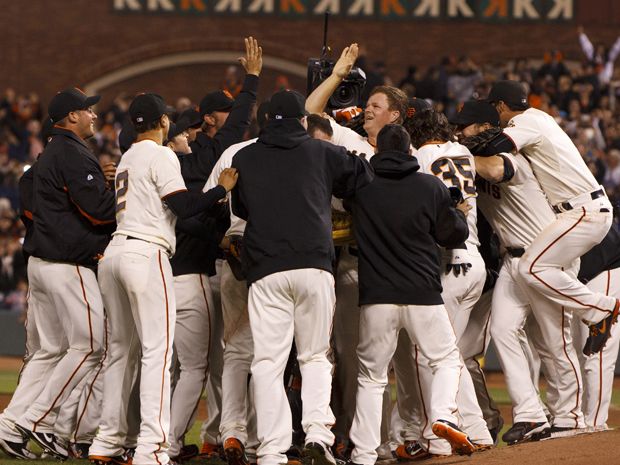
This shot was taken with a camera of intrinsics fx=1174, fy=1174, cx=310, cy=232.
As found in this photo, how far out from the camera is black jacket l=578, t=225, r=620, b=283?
8906 mm

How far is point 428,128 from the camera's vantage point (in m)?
8.00

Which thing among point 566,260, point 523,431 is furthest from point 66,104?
point 523,431

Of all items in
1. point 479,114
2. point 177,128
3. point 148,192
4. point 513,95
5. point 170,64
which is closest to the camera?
point 148,192

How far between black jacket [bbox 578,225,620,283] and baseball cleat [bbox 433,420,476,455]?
7.91ft

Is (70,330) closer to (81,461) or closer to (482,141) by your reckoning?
(81,461)

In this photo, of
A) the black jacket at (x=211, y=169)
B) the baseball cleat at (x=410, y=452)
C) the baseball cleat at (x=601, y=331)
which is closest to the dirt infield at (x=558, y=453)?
the baseball cleat at (x=410, y=452)

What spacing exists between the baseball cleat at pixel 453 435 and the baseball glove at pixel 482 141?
198cm

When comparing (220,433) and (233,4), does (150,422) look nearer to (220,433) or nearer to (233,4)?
(220,433)

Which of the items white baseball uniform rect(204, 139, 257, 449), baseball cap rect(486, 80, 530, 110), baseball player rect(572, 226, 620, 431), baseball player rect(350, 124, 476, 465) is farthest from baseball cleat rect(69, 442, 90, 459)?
baseball cap rect(486, 80, 530, 110)

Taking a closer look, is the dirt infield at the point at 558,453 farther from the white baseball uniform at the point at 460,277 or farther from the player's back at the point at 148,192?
the player's back at the point at 148,192

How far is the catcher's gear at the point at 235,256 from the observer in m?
7.55

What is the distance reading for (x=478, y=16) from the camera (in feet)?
84.3

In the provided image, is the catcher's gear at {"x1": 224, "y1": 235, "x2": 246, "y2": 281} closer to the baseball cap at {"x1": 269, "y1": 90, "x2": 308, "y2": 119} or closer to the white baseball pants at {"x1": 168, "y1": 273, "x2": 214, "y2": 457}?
the white baseball pants at {"x1": 168, "y1": 273, "x2": 214, "y2": 457}

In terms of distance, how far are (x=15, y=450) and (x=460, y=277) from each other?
3.23m
